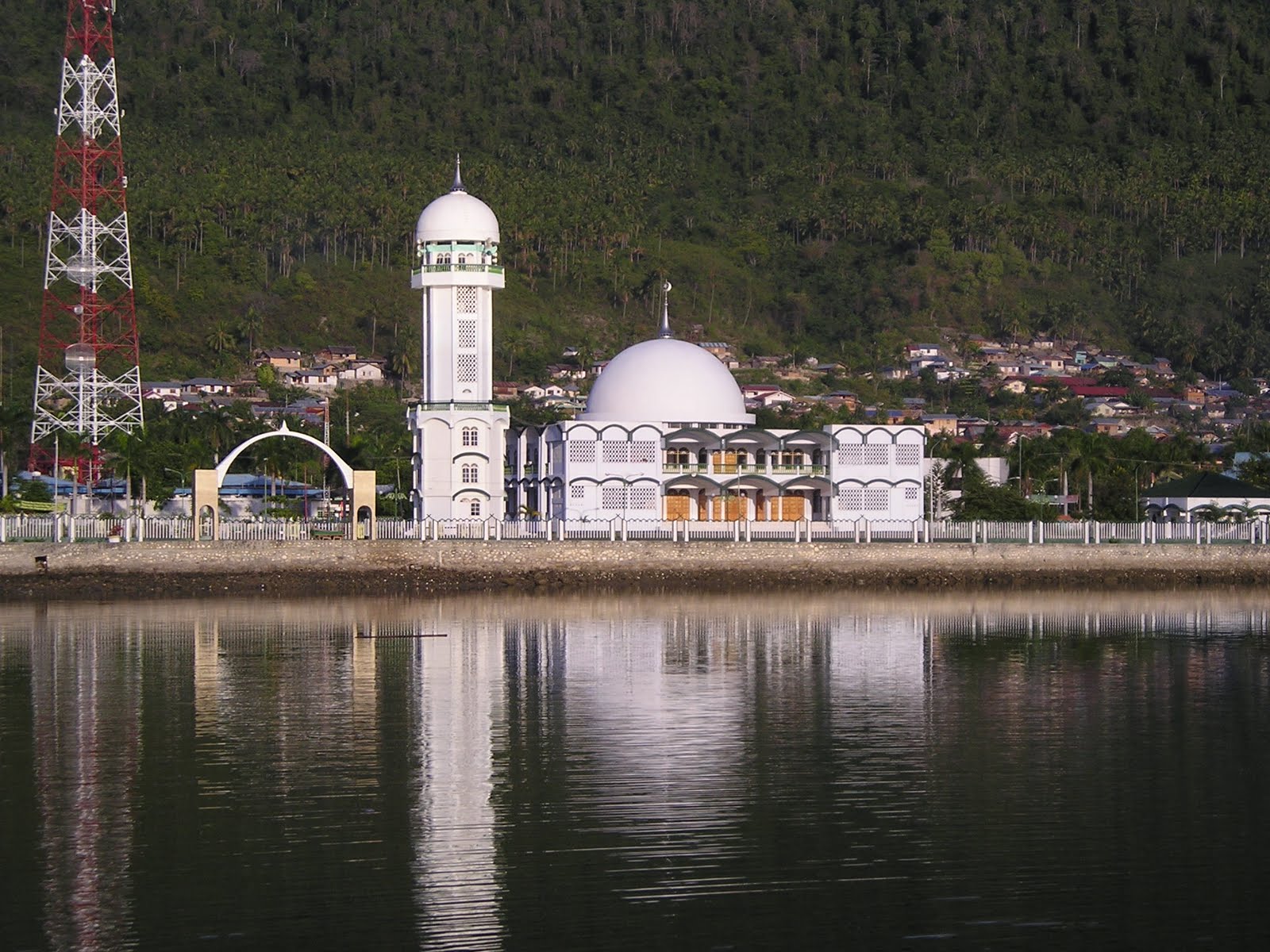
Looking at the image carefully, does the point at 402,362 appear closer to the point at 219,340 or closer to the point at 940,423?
the point at 219,340

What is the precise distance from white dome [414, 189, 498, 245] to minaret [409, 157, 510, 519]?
27 millimetres

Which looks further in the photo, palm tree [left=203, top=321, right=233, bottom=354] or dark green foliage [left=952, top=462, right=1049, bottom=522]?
palm tree [left=203, top=321, right=233, bottom=354]

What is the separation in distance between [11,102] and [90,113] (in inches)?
3465

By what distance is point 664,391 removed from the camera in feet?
225

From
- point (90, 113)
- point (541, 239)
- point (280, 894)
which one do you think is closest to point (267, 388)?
point (541, 239)

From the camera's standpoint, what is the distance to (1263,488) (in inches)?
2859

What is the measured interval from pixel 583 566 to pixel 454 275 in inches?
490

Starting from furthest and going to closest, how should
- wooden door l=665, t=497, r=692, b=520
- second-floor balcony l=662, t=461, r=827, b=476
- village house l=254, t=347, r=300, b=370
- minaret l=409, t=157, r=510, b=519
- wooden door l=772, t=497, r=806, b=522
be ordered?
village house l=254, t=347, r=300, b=370 → wooden door l=772, t=497, r=806, b=522 → wooden door l=665, t=497, r=692, b=520 → second-floor balcony l=662, t=461, r=827, b=476 → minaret l=409, t=157, r=510, b=519

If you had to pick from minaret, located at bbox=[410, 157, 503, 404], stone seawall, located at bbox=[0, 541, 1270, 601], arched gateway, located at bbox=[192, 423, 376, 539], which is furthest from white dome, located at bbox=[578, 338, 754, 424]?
arched gateway, located at bbox=[192, 423, 376, 539]

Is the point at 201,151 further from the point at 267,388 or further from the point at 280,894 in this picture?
the point at 280,894

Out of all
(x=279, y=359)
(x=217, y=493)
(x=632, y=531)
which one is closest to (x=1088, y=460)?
(x=632, y=531)

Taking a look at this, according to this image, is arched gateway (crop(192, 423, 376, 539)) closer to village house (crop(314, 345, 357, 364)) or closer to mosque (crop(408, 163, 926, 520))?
mosque (crop(408, 163, 926, 520))

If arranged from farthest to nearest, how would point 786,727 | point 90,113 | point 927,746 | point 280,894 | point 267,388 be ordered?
1. point 267,388
2. point 90,113
3. point 786,727
4. point 927,746
5. point 280,894

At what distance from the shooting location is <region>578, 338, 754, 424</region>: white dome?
224 feet
